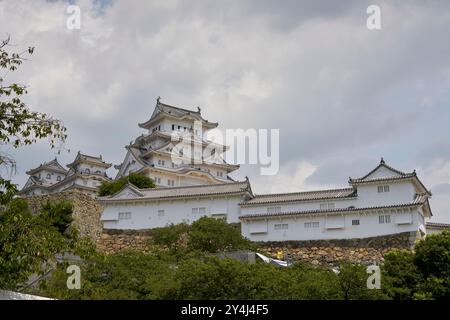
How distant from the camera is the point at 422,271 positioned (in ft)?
70.5

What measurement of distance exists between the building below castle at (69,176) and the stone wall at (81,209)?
20.3m

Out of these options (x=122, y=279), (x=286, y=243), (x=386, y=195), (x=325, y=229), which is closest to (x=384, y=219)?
(x=386, y=195)

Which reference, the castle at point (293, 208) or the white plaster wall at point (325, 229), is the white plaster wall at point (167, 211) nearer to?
the castle at point (293, 208)

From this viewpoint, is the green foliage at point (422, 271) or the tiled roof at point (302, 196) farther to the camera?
the tiled roof at point (302, 196)

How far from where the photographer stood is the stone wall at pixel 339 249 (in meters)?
31.6

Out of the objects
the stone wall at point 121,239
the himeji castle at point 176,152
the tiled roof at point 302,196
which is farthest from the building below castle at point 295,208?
the himeji castle at point 176,152

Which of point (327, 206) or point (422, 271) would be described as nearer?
point (422, 271)

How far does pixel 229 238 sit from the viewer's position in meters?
30.7

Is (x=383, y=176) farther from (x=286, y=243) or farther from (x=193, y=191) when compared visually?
(x=193, y=191)

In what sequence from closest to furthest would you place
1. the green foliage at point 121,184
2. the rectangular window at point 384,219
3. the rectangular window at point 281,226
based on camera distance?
the rectangular window at point 384,219 → the rectangular window at point 281,226 → the green foliage at point 121,184

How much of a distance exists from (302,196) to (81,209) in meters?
13.4

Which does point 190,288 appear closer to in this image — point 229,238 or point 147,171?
point 229,238
